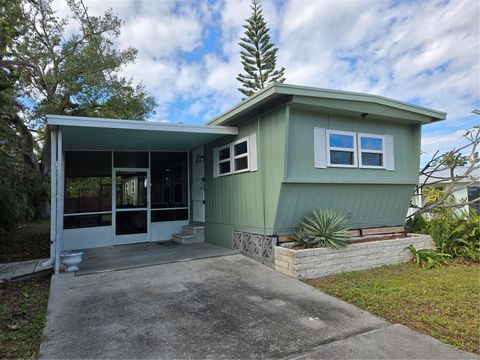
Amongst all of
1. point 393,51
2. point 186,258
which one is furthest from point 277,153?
point 393,51

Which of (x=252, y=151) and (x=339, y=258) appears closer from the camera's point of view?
(x=339, y=258)

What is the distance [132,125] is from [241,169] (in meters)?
2.51

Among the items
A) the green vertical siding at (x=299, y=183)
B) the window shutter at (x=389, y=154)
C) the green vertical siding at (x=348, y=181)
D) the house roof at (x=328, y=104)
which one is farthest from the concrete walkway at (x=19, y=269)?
the window shutter at (x=389, y=154)

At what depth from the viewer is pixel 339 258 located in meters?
5.86

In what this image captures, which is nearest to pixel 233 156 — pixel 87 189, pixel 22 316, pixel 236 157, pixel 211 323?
pixel 236 157

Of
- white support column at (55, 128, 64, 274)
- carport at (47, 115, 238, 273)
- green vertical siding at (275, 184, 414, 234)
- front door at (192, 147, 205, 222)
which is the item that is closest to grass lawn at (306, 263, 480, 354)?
green vertical siding at (275, 184, 414, 234)

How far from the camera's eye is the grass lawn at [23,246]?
23.4ft

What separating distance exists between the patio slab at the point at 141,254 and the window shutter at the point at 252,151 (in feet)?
6.62

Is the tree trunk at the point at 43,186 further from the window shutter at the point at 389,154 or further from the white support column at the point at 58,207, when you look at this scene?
the window shutter at the point at 389,154

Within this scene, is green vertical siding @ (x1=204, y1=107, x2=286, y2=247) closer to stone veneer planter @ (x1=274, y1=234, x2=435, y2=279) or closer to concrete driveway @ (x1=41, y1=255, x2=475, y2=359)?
stone veneer planter @ (x1=274, y1=234, x2=435, y2=279)

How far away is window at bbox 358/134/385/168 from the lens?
6854 mm

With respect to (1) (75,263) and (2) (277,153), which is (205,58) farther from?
(1) (75,263)

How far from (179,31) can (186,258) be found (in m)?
8.51

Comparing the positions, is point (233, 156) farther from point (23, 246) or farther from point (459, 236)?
point (23, 246)
